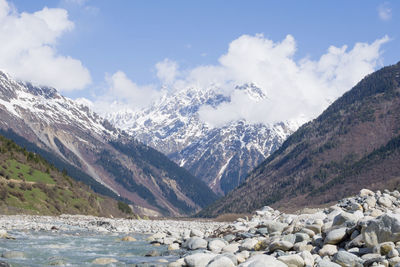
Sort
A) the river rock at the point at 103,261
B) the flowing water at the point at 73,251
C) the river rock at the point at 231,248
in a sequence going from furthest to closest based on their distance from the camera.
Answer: the river rock at the point at 231,248, the river rock at the point at 103,261, the flowing water at the point at 73,251

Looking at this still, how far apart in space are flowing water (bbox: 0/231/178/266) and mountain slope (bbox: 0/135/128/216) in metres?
46.1

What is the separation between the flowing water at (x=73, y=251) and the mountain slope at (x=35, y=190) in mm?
46132

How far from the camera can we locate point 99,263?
35031 mm

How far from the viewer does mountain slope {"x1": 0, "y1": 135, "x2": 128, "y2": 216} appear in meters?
99.6

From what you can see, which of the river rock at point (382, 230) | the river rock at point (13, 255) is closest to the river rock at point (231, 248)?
the river rock at point (382, 230)

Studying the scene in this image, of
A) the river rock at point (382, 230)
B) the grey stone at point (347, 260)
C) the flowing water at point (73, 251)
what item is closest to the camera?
the grey stone at point (347, 260)

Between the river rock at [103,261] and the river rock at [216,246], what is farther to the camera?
the river rock at [216,246]

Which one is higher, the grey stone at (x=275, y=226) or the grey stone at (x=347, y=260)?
the grey stone at (x=275, y=226)

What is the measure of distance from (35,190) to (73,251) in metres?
72.6

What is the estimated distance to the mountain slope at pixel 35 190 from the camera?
9956 centimetres

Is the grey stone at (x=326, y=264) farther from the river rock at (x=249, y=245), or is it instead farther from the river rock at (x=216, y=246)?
the river rock at (x=216, y=246)

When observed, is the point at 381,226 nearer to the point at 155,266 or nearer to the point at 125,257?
the point at 155,266

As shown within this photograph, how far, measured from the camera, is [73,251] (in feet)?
138

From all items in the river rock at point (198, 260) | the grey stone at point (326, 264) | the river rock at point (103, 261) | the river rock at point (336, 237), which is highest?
the river rock at point (336, 237)
